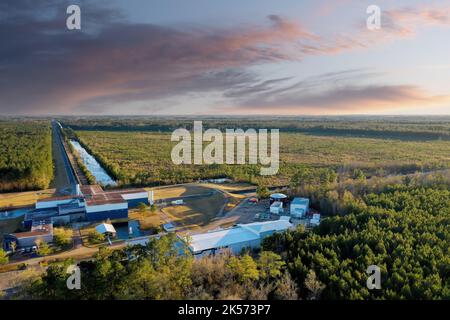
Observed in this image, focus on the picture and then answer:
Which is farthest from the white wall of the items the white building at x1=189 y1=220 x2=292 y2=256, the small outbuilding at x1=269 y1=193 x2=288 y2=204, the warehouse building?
the small outbuilding at x1=269 y1=193 x2=288 y2=204

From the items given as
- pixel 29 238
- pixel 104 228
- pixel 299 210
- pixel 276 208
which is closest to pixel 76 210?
pixel 104 228

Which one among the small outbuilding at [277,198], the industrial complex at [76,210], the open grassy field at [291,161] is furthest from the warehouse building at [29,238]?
the small outbuilding at [277,198]

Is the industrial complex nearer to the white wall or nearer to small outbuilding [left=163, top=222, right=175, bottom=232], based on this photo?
the white wall
